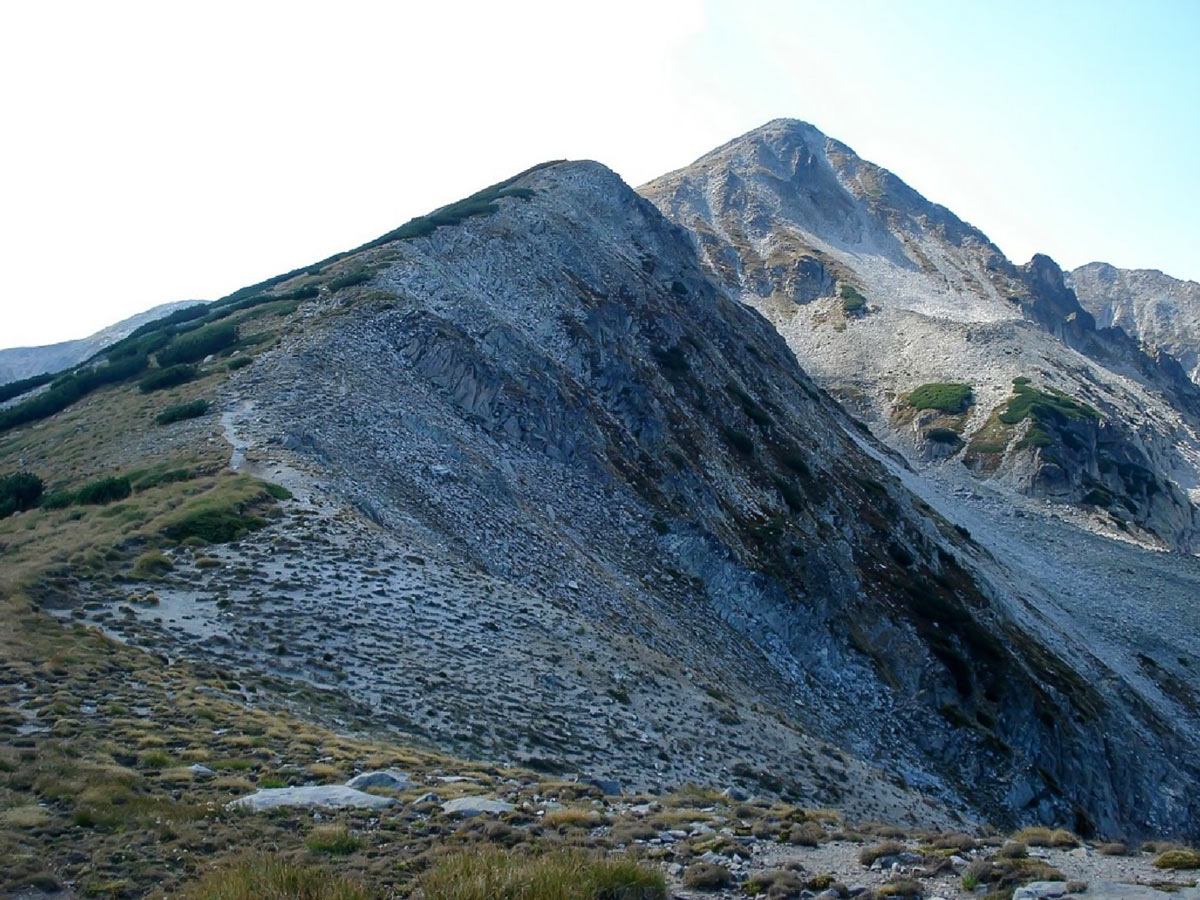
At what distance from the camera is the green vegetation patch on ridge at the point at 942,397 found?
110 metres

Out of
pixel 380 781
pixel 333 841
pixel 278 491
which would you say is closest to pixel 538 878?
pixel 333 841

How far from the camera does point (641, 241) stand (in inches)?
2869

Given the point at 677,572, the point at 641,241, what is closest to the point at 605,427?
the point at 677,572

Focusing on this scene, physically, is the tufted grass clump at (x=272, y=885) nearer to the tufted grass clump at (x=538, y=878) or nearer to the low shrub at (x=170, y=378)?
the tufted grass clump at (x=538, y=878)

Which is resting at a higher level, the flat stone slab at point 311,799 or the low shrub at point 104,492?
the low shrub at point 104,492

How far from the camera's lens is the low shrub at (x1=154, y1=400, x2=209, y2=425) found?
115 feet

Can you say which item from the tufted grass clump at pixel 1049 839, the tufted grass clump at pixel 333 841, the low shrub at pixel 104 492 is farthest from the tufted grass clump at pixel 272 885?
the low shrub at pixel 104 492

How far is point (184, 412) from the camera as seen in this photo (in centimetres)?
3534

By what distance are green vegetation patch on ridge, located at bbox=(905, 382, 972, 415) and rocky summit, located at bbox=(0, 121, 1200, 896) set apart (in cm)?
2176

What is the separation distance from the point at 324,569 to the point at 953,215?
660 ft

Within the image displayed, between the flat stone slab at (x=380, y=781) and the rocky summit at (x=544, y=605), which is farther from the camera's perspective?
the flat stone slab at (x=380, y=781)

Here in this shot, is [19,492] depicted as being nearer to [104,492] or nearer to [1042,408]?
[104,492]

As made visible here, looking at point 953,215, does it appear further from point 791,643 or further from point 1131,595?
point 791,643

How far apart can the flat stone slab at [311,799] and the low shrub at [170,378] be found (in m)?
31.5
